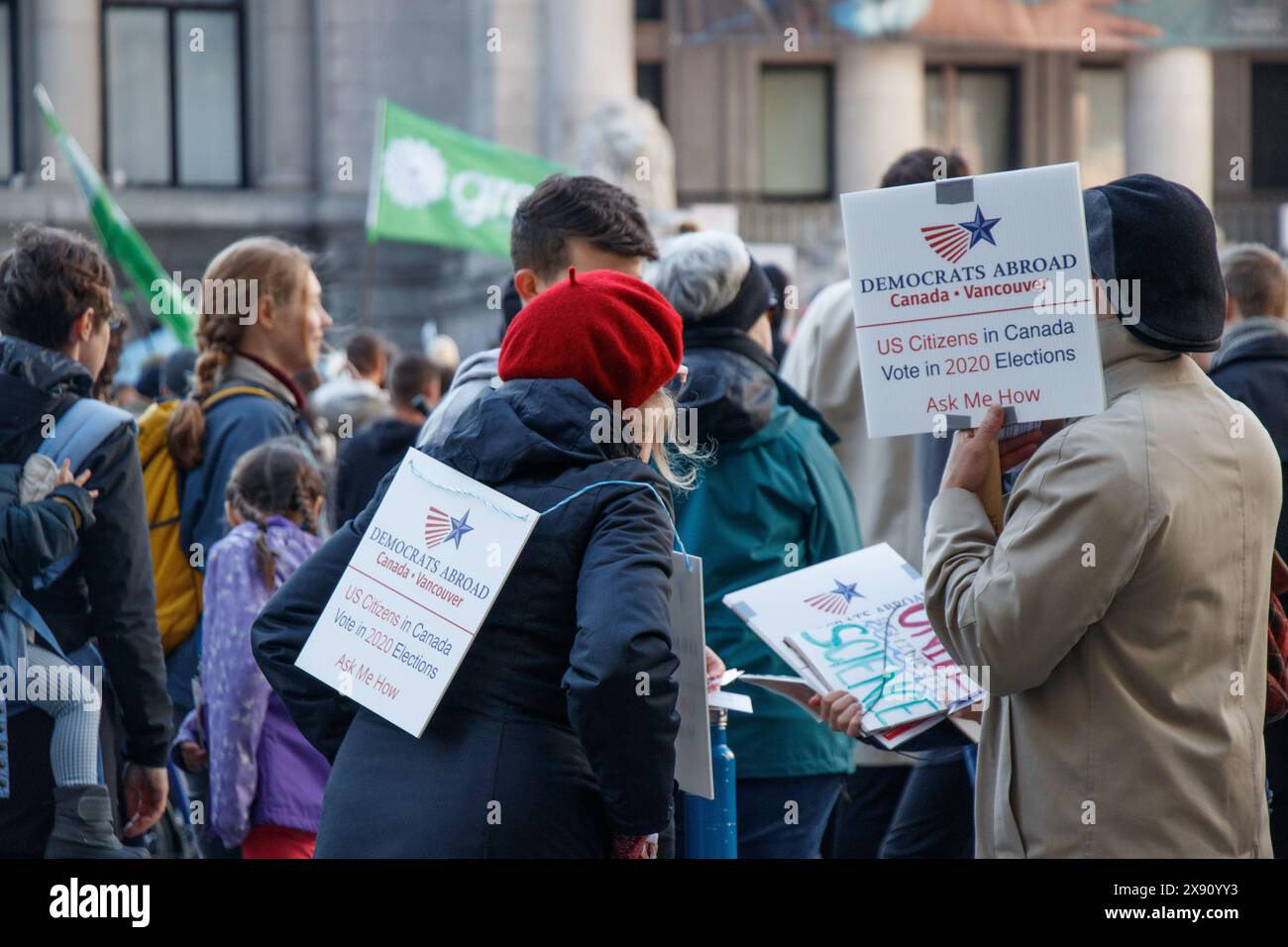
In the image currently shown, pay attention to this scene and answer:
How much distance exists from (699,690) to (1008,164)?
27.3m

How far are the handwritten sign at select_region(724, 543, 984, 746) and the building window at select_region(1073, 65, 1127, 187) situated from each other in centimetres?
2670

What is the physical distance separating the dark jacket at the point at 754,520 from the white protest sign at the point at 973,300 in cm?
120

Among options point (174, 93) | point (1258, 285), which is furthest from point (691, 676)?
point (174, 93)

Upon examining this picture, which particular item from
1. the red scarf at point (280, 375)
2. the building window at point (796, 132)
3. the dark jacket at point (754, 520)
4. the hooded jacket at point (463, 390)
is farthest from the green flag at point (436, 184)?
the building window at point (796, 132)

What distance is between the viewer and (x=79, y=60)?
24703 millimetres

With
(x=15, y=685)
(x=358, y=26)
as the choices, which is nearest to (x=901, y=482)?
(x=15, y=685)

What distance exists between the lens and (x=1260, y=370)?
535 cm

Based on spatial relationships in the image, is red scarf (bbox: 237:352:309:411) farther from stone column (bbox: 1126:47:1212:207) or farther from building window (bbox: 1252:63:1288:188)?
building window (bbox: 1252:63:1288:188)

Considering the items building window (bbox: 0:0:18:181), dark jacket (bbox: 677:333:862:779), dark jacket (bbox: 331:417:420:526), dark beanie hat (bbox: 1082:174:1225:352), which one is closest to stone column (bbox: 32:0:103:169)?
building window (bbox: 0:0:18:181)

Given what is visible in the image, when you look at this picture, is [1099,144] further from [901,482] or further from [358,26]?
[901,482]

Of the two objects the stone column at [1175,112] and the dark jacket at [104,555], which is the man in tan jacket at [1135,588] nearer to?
the dark jacket at [104,555]

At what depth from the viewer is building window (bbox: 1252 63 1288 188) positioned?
30.0m

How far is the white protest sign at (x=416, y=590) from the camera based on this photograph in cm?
308

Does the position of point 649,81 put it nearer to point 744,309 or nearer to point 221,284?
point 221,284
